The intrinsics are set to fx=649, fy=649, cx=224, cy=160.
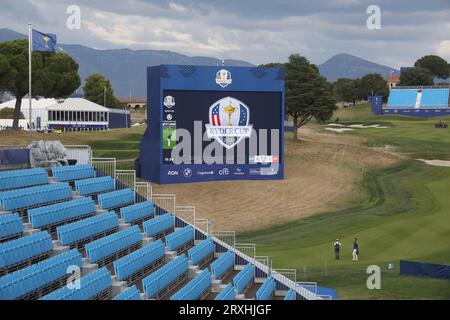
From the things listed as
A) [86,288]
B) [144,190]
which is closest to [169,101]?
[144,190]

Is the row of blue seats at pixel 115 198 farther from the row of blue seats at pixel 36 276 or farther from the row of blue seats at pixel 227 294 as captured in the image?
the row of blue seats at pixel 227 294

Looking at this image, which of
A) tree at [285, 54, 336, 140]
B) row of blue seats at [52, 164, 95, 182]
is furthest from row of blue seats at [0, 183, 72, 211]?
tree at [285, 54, 336, 140]

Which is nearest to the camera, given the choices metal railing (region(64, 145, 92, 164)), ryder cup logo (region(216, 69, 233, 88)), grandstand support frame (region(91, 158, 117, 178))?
grandstand support frame (region(91, 158, 117, 178))

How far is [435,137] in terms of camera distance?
71500 millimetres

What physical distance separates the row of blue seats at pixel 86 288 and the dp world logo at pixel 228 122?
25540 mm

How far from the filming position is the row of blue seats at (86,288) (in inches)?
575

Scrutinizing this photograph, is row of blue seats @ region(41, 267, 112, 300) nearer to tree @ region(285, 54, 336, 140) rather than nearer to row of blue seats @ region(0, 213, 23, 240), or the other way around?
row of blue seats @ region(0, 213, 23, 240)

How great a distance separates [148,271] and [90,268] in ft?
8.84

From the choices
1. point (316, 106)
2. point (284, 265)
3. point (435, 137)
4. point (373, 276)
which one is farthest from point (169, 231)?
point (435, 137)

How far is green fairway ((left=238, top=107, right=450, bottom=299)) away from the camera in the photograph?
959 inches

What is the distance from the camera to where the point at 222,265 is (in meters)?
22.3

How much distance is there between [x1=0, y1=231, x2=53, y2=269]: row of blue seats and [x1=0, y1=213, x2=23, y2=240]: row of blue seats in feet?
1.83

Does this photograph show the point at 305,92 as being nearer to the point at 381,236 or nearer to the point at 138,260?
the point at 381,236
